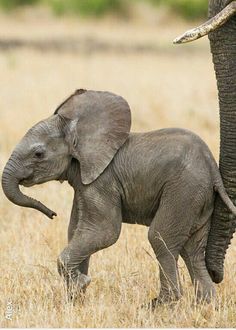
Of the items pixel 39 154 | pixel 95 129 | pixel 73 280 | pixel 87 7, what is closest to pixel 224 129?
pixel 95 129

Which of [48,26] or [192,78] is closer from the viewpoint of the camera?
[192,78]

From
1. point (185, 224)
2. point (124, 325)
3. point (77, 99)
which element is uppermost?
point (77, 99)

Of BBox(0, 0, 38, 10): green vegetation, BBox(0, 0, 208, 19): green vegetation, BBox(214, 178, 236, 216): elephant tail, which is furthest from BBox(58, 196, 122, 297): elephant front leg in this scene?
BBox(0, 0, 38, 10): green vegetation

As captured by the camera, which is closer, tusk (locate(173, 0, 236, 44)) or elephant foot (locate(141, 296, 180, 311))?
tusk (locate(173, 0, 236, 44))

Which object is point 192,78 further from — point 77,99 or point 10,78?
point 77,99

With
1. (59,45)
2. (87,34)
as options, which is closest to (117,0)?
(87,34)

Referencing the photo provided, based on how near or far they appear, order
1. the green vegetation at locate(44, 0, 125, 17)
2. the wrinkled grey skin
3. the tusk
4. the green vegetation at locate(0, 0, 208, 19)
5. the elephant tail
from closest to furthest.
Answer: the tusk < the wrinkled grey skin < the elephant tail < the green vegetation at locate(0, 0, 208, 19) < the green vegetation at locate(44, 0, 125, 17)

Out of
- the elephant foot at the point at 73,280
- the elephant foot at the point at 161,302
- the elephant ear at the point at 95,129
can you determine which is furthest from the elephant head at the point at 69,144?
the elephant foot at the point at 161,302

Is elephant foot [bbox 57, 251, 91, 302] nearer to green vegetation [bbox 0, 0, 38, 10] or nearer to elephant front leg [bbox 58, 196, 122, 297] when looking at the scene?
elephant front leg [bbox 58, 196, 122, 297]

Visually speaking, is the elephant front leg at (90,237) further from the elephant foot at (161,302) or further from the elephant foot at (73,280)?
the elephant foot at (161,302)

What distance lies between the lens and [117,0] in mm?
41781

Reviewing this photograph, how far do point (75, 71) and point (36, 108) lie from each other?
543cm

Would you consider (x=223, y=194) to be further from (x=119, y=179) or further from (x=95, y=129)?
(x=95, y=129)

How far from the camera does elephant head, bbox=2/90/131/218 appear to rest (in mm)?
6512
